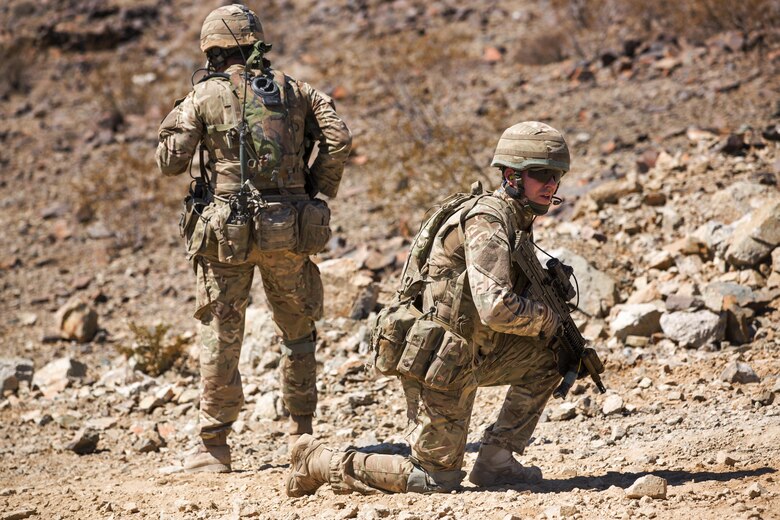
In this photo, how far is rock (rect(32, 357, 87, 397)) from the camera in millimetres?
7152

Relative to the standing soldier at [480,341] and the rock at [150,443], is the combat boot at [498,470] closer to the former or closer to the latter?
the standing soldier at [480,341]

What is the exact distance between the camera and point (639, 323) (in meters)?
6.21

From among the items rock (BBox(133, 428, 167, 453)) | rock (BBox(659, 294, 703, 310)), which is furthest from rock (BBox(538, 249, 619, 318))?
rock (BBox(133, 428, 167, 453))

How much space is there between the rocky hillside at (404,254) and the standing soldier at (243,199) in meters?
0.60

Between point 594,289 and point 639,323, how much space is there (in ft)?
1.78

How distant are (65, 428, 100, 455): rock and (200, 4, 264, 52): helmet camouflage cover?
104 inches

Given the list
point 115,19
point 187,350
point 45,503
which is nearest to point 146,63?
point 115,19

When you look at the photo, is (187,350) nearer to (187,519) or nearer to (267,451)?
(267,451)

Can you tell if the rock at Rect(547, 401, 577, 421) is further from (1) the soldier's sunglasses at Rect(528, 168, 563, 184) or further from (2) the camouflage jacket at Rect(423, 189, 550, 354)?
(1) the soldier's sunglasses at Rect(528, 168, 563, 184)

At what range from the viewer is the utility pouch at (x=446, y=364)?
3918 mm

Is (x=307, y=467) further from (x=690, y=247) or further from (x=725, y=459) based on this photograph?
(x=690, y=247)

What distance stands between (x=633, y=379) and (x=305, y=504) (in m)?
2.43

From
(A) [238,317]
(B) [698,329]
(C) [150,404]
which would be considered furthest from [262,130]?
(B) [698,329]

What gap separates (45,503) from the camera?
4914 mm
